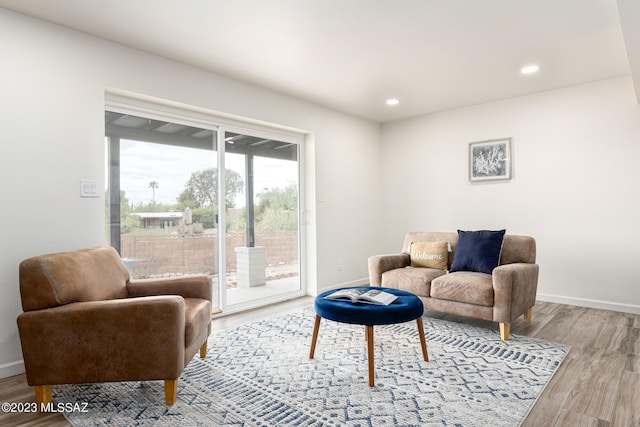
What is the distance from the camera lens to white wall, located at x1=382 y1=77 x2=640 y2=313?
151 inches

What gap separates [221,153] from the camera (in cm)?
388

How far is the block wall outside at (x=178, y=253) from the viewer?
3289 millimetres

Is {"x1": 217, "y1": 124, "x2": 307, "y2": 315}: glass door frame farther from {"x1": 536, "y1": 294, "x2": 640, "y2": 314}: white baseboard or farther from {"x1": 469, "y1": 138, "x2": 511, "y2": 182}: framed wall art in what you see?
{"x1": 536, "y1": 294, "x2": 640, "y2": 314}: white baseboard

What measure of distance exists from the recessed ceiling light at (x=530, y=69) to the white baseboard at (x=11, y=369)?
15.6 feet

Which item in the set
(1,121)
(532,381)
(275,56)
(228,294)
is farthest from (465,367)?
(1,121)

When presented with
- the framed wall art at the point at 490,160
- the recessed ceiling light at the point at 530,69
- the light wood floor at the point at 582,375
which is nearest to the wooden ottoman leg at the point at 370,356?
the light wood floor at the point at 582,375

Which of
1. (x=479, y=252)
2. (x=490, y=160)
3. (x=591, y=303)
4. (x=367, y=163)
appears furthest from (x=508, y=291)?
(x=367, y=163)

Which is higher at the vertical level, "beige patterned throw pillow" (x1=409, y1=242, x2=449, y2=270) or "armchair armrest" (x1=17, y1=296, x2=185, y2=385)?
"beige patterned throw pillow" (x1=409, y1=242, x2=449, y2=270)

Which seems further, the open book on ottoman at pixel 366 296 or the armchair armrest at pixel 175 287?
the armchair armrest at pixel 175 287

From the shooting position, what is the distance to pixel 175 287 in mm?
2652

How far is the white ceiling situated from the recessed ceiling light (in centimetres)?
5

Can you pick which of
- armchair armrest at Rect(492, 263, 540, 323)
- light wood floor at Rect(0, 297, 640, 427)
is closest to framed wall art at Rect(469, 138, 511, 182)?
light wood floor at Rect(0, 297, 640, 427)

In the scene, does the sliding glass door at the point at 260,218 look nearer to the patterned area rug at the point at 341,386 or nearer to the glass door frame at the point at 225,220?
the glass door frame at the point at 225,220

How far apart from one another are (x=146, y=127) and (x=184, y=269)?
1.36 meters
